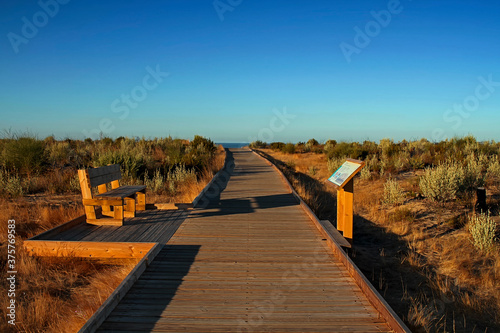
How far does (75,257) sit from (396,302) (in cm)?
489

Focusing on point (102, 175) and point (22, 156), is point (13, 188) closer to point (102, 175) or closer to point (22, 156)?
point (22, 156)

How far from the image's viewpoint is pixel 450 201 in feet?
28.6

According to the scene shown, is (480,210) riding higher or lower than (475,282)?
higher

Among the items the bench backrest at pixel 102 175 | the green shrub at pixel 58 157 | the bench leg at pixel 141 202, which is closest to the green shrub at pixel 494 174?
the bench leg at pixel 141 202

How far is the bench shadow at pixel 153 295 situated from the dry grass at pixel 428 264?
2643mm

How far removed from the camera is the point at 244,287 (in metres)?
3.72

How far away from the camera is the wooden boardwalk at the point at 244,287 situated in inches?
119

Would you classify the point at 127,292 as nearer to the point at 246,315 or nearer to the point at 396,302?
the point at 246,315

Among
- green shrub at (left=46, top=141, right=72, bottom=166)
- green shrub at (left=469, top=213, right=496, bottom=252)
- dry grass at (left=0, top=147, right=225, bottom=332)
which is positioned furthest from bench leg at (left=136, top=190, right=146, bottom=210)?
green shrub at (left=46, top=141, right=72, bottom=166)

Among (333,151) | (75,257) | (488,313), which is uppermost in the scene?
(333,151)

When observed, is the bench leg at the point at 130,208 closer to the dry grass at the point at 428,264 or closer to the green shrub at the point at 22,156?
the dry grass at the point at 428,264

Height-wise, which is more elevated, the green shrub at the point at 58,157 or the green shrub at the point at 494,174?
the green shrub at the point at 58,157

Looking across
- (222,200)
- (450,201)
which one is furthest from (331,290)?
(450,201)

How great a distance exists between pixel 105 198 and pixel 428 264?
19.8 feet
